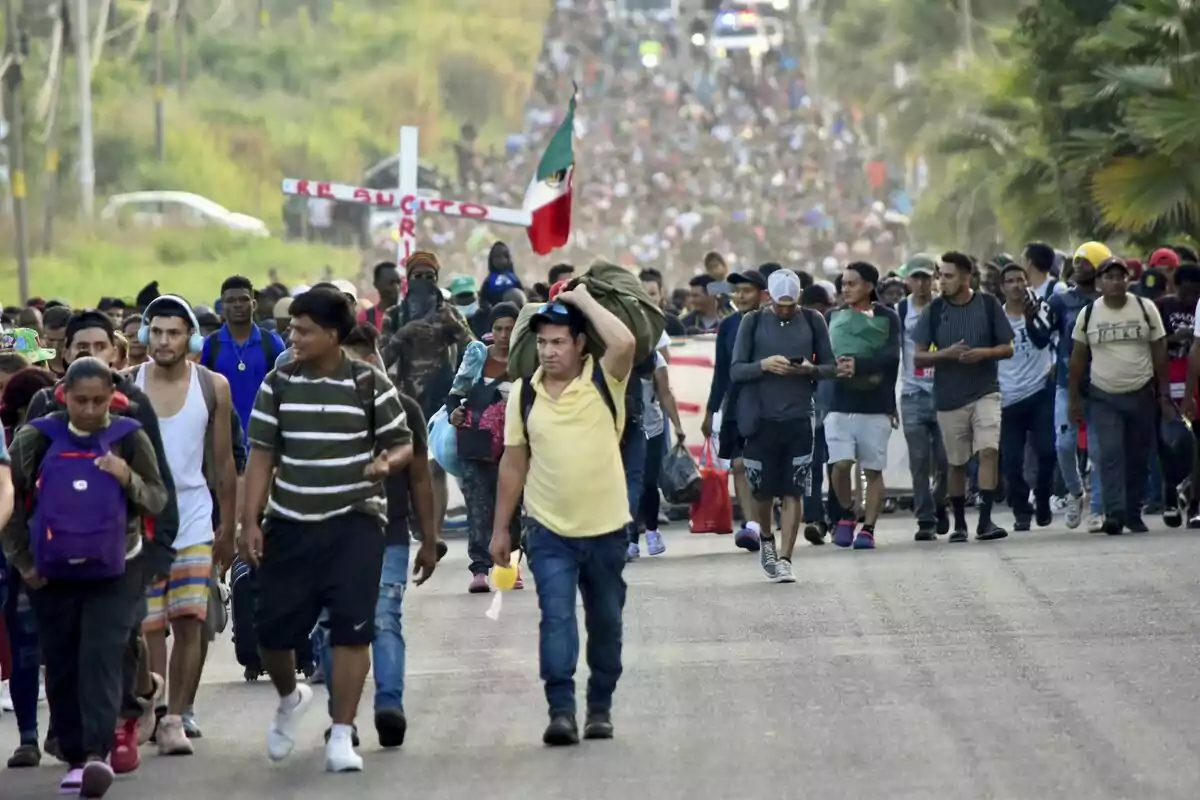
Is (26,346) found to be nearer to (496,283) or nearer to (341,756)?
(341,756)

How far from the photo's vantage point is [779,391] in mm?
15820

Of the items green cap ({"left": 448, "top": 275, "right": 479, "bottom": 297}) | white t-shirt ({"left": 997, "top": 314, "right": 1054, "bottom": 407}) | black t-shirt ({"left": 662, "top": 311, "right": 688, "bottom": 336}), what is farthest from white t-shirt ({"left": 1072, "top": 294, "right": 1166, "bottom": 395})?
black t-shirt ({"left": 662, "top": 311, "right": 688, "bottom": 336})

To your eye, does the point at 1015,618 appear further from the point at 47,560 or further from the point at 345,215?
the point at 345,215

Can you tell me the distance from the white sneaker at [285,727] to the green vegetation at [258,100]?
51.0m

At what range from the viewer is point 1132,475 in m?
17.8

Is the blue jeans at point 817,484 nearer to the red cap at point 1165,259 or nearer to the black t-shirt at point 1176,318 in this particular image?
the black t-shirt at point 1176,318

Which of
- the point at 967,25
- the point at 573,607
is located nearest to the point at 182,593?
the point at 573,607

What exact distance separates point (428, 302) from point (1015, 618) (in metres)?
5.28

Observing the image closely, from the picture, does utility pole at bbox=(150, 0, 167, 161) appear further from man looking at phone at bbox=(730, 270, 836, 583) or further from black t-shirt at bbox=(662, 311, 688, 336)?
man looking at phone at bbox=(730, 270, 836, 583)

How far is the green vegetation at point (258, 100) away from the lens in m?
71.2

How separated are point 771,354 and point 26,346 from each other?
205 inches

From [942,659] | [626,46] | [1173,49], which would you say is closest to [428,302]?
[942,659]

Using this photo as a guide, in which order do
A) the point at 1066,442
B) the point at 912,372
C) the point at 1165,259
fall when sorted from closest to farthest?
the point at 912,372 → the point at 1066,442 → the point at 1165,259

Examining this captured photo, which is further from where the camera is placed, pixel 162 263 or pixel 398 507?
pixel 162 263
